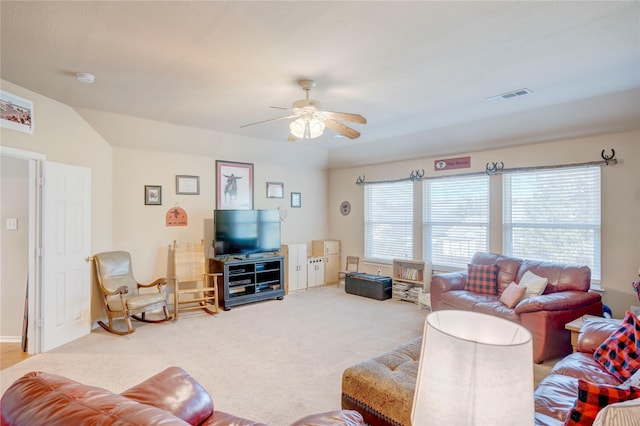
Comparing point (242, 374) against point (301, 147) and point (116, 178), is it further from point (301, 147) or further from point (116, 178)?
point (301, 147)

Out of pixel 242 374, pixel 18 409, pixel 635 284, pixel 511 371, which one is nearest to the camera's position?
pixel 511 371

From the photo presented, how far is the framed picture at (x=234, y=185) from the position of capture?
5812 mm

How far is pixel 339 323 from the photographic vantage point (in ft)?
14.9

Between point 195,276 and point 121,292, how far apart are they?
1.19 meters

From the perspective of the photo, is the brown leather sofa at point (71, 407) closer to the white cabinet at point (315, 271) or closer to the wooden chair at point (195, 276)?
the wooden chair at point (195, 276)

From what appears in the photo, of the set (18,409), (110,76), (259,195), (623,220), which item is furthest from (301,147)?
(18,409)

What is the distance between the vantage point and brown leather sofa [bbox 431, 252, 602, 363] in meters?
3.28

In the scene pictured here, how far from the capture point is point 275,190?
658cm

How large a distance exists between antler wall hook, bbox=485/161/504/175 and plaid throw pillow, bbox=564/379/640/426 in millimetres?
4136

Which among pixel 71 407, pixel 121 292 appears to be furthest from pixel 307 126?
pixel 121 292

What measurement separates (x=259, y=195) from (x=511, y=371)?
5.78m

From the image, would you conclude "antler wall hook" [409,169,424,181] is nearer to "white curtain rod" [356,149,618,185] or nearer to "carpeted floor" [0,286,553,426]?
"white curtain rod" [356,149,618,185]

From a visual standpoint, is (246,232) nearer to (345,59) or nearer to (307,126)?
(307,126)

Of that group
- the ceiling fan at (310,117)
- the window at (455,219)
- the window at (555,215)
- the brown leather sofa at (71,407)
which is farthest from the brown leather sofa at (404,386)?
the window at (455,219)
